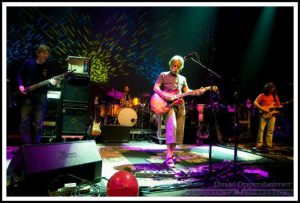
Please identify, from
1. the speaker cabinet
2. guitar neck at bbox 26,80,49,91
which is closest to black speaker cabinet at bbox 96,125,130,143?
the speaker cabinet

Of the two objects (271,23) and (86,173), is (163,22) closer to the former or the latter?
(271,23)

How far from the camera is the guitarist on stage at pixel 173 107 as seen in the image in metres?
3.83

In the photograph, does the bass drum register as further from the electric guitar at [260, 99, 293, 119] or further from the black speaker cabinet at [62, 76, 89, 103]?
the electric guitar at [260, 99, 293, 119]

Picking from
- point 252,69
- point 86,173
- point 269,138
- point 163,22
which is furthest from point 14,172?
point 252,69

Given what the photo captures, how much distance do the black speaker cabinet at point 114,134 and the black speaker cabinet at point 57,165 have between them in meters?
4.27

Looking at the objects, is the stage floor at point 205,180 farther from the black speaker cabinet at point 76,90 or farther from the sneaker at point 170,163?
the black speaker cabinet at point 76,90

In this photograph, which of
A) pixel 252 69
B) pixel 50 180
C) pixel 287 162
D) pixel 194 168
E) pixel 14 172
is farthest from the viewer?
pixel 252 69

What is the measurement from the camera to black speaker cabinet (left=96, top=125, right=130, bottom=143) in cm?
698

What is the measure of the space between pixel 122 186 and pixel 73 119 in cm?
363

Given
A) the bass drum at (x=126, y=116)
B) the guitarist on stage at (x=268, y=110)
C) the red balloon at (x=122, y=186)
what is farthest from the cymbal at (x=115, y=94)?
Result: the red balloon at (x=122, y=186)

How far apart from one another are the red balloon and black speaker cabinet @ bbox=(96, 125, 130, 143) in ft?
16.4

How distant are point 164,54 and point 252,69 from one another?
432 cm

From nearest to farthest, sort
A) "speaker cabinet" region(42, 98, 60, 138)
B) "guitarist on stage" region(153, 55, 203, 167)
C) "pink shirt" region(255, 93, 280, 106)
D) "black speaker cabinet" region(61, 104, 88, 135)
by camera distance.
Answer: "guitarist on stage" region(153, 55, 203, 167) < "black speaker cabinet" region(61, 104, 88, 135) < "speaker cabinet" region(42, 98, 60, 138) < "pink shirt" region(255, 93, 280, 106)

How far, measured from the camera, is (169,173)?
3.11 m
